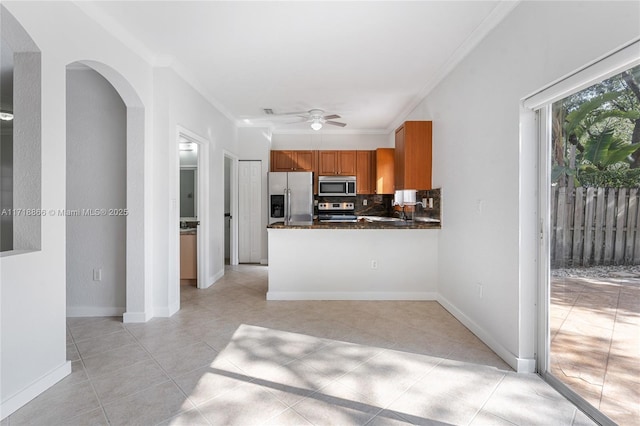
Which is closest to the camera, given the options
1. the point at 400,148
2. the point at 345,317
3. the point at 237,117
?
the point at 345,317

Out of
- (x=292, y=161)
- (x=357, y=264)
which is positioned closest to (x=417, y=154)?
(x=357, y=264)

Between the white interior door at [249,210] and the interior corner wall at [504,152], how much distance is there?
11.7 ft

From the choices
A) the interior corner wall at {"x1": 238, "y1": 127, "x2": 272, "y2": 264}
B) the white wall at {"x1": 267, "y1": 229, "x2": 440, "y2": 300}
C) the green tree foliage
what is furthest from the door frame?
the green tree foliage

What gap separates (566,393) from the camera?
1801 millimetres

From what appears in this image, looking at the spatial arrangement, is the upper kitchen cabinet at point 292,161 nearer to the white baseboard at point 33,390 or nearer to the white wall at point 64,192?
the white wall at point 64,192

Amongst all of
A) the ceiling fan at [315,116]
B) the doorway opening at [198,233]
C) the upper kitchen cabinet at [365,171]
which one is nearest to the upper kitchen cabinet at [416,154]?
the ceiling fan at [315,116]

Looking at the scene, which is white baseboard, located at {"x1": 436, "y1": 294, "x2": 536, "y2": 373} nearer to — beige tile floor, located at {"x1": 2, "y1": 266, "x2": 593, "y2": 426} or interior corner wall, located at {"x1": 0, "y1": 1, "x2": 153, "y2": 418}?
beige tile floor, located at {"x1": 2, "y1": 266, "x2": 593, "y2": 426}

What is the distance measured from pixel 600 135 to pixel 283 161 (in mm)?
4872

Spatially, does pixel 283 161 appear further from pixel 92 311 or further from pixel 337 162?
pixel 92 311

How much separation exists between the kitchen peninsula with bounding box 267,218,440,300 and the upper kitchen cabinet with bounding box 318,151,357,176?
2.44 m

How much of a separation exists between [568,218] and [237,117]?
4773 millimetres

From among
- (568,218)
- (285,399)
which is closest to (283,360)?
(285,399)

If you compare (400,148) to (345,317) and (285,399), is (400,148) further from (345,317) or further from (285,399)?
(285,399)

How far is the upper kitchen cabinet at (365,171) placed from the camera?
5.99m
